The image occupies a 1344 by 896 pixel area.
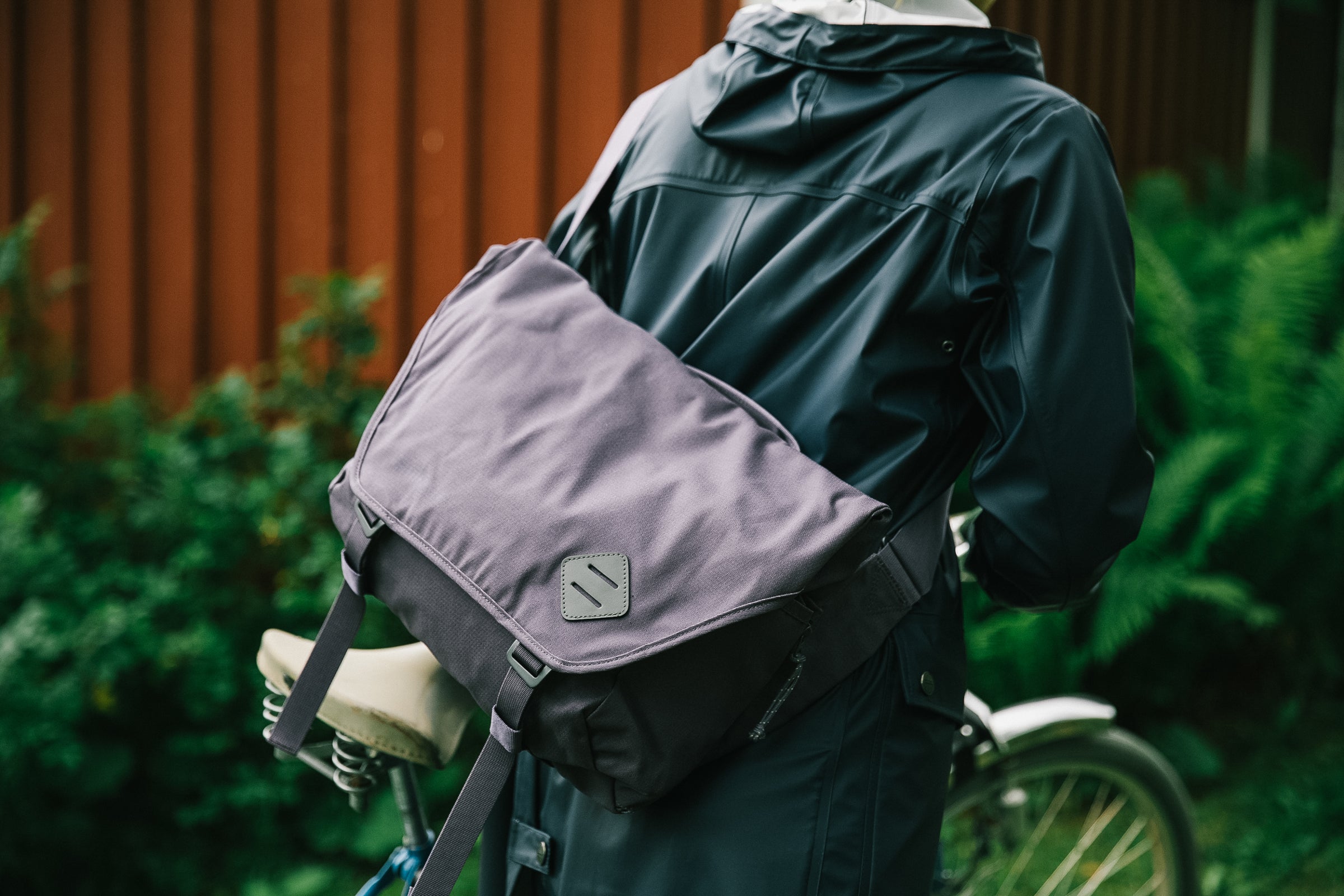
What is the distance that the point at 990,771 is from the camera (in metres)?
2.17

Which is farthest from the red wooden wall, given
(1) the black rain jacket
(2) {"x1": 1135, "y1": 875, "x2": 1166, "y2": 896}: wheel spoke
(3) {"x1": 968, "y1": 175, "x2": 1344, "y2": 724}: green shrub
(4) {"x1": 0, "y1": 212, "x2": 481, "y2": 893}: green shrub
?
(2) {"x1": 1135, "y1": 875, "x2": 1166, "y2": 896}: wheel spoke

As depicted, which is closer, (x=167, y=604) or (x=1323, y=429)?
(x=167, y=604)

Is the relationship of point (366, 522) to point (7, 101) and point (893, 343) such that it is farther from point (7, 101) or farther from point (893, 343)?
point (7, 101)

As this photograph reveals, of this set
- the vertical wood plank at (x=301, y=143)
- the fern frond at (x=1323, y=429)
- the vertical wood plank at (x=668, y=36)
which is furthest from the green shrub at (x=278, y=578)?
the vertical wood plank at (x=668, y=36)

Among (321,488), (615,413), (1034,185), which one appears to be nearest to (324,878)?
(321,488)

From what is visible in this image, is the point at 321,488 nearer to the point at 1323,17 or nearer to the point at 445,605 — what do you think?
the point at 445,605

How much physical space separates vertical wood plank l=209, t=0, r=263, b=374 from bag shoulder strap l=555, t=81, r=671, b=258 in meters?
2.67

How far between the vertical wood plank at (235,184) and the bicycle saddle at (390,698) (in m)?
2.62

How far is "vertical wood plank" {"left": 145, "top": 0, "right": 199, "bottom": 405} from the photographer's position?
399cm

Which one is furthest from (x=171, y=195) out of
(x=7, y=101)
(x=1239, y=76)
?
(x=1239, y=76)

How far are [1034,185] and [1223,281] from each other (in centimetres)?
369

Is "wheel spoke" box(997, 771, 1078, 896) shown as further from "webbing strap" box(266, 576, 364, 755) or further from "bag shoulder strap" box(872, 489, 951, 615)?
"webbing strap" box(266, 576, 364, 755)

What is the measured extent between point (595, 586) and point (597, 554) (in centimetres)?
4

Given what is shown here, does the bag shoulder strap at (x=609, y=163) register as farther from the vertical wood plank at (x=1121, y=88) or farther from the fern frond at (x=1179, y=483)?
the vertical wood plank at (x=1121, y=88)
